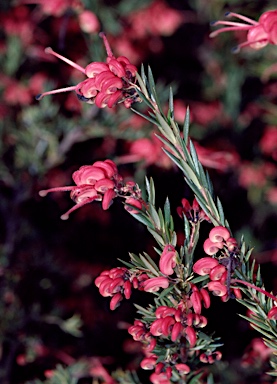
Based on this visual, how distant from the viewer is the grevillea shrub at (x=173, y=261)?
614 mm

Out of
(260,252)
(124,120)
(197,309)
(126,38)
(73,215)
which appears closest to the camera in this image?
(197,309)

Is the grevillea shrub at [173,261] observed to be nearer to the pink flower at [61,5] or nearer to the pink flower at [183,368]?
the pink flower at [183,368]

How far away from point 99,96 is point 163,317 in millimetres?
287

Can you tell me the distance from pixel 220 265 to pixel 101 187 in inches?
7.1

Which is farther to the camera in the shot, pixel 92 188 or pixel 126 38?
pixel 126 38

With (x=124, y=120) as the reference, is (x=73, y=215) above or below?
below

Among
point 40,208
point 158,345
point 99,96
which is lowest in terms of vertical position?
point 40,208

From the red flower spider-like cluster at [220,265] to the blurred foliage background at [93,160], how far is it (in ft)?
1.09

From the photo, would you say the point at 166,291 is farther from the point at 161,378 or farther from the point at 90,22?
the point at 90,22

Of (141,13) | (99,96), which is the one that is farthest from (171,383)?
(141,13)

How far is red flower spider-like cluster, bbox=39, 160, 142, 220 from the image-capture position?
66 centimetres

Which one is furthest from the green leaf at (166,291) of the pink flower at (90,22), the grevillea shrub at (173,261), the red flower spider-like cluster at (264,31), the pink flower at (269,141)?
the pink flower at (269,141)

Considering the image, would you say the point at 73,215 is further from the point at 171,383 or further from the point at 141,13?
the point at 171,383

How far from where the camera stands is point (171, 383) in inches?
28.2
